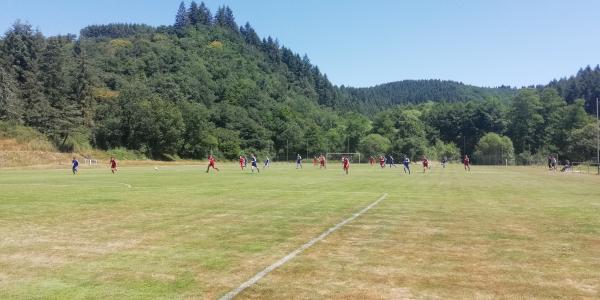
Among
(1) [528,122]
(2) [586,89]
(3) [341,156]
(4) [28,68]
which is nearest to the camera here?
Result: (4) [28,68]

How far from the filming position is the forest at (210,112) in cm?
10338

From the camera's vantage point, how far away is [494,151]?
13512 centimetres

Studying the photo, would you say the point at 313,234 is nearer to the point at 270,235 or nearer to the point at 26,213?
the point at 270,235

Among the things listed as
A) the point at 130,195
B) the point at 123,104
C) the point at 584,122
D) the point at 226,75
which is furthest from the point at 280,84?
the point at 130,195

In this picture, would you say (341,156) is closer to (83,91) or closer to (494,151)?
(494,151)

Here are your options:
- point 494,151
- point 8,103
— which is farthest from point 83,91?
point 494,151

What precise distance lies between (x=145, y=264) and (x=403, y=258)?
4334mm

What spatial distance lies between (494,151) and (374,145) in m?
31.1

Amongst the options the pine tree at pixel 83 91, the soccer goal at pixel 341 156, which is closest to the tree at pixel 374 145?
the soccer goal at pixel 341 156

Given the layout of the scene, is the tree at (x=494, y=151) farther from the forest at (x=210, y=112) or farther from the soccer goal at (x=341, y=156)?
the soccer goal at (x=341, y=156)

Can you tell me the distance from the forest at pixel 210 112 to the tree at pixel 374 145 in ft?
0.99

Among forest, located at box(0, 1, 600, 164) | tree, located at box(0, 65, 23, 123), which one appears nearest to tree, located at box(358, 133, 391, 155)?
forest, located at box(0, 1, 600, 164)

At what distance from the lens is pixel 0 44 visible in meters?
111

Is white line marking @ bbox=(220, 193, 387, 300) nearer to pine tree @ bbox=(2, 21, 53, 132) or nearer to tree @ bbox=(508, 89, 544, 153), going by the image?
pine tree @ bbox=(2, 21, 53, 132)
